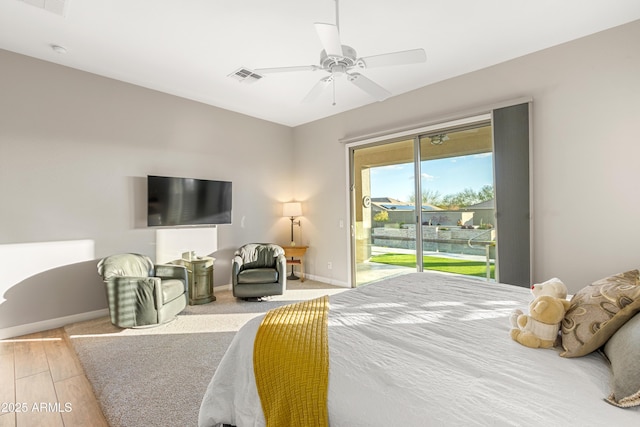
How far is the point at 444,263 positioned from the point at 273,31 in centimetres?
353

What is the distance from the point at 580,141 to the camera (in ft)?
9.87

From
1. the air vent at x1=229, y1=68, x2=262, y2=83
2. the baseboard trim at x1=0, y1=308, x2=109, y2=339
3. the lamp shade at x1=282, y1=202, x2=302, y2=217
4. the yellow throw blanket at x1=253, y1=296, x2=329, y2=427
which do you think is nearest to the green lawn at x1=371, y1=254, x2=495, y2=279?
the lamp shade at x1=282, y1=202, x2=302, y2=217

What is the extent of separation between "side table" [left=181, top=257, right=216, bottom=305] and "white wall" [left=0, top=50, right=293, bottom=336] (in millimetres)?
589

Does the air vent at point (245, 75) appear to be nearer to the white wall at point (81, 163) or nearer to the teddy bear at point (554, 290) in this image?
the white wall at point (81, 163)

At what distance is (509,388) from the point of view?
38.1 inches

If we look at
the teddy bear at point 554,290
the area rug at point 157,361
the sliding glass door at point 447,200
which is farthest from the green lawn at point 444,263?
the teddy bear at point 554,290

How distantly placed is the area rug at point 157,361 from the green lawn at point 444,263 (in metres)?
2.05

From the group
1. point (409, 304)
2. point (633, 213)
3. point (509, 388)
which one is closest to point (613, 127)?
point (633, 213)

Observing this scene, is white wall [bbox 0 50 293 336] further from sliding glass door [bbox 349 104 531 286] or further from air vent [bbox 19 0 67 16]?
sliding glass door [bbox 349 104 531 286]

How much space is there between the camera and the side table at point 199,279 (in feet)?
13.6

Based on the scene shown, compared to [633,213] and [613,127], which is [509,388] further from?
[613,127]

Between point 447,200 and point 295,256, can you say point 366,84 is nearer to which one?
point 447,200

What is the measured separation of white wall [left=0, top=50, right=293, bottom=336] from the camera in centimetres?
318

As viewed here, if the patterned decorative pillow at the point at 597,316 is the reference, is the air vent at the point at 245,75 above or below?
above
